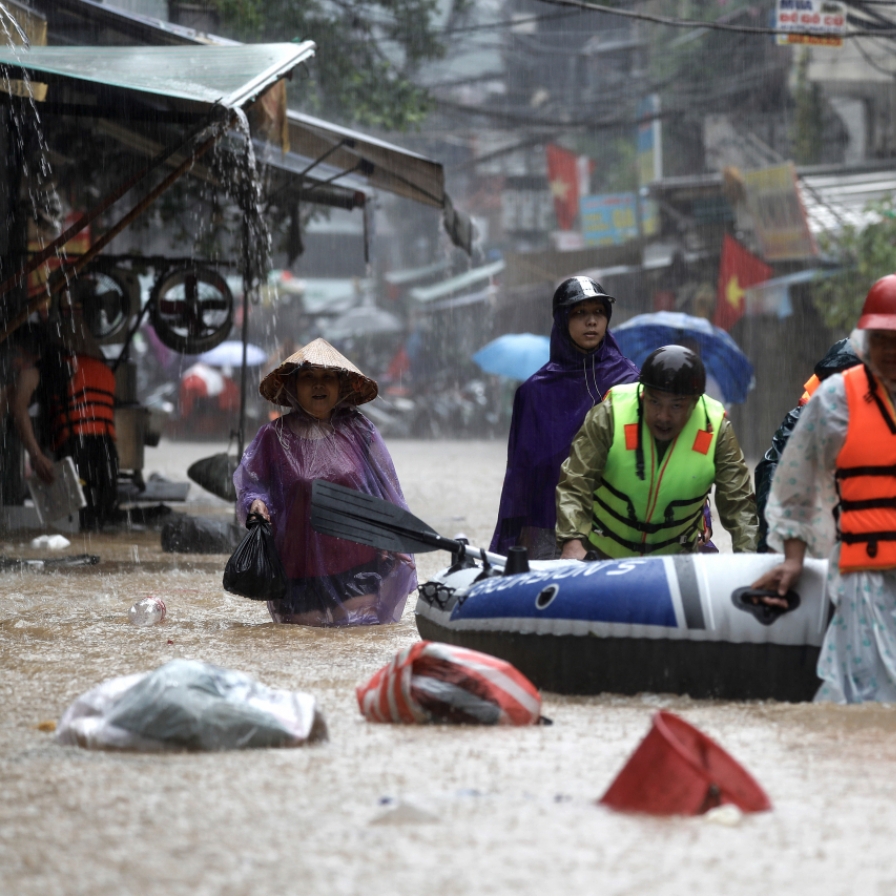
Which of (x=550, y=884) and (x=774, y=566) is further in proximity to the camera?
(x=774, y=566)

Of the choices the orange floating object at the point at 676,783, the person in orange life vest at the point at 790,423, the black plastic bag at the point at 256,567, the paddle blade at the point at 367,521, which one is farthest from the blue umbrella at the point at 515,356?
the orange floating object at the point at 676,783

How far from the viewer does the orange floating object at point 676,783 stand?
3268 millimetres

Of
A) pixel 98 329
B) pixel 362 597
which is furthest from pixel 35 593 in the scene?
pixel 98 329

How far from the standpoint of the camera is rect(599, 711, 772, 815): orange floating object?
3.27 meters

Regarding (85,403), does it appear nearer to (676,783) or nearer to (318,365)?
(318,365)

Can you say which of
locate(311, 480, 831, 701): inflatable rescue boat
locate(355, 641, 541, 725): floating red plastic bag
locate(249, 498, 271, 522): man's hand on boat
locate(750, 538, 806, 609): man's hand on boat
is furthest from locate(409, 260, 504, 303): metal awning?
locate(355, 641, 541, 725): floating red plastic bag

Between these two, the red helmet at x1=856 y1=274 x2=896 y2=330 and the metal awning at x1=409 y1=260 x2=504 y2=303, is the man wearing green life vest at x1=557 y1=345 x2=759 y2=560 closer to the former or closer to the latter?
the red helmet at x1=856 y1=274 x2=896 y2=330

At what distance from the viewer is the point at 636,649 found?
4.75 meters

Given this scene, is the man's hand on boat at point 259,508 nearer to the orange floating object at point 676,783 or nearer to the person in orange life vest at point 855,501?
the person in orange life vest at point 855,501

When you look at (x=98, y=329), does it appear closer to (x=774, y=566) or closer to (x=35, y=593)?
(x=35, y=593)

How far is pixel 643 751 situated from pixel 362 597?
3661mm

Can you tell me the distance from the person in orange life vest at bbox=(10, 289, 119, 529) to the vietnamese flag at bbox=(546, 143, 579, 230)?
24.9 m

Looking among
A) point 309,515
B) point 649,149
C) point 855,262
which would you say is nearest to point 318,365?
point 309,515

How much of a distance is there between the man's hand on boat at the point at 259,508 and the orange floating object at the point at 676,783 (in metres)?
3.43
